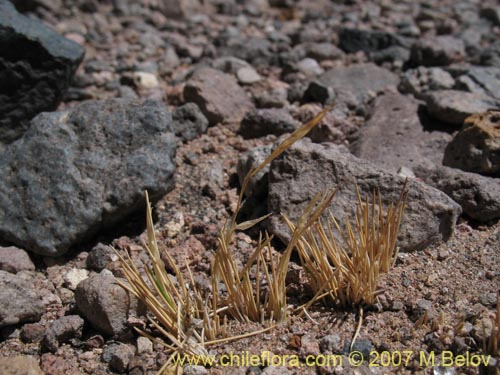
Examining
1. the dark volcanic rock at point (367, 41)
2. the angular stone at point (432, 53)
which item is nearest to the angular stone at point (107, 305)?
the angular stone at point (432, 53)

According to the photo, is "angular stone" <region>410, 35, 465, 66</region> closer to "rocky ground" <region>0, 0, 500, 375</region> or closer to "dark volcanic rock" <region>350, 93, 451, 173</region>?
"rocky ground" <region>0, 0, 500, 375</region>

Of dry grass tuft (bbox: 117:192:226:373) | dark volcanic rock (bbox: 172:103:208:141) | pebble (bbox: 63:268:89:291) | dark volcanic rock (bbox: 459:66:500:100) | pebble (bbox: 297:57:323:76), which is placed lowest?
pebble (bbox: 63:268:89:291)

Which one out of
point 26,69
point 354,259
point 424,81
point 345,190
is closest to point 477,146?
point 345,190

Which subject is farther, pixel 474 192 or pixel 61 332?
pixel 474 192

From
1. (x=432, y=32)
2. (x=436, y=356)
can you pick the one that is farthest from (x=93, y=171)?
(x=432, y=32)

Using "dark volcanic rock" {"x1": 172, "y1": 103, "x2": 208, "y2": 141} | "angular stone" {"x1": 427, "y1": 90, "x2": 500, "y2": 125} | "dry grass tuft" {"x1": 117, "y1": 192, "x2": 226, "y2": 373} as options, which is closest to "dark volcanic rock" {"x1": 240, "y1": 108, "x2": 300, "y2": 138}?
"dark volcanic rock" {"x1": 172, "y1": 103, "x2": 208, "y2": 141}

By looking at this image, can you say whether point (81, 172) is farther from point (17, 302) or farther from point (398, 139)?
point (398, 139)

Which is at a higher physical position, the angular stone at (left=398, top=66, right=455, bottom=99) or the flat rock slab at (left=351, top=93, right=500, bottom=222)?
the angular stone at (left=398, top=66, right=455, bottom=99)

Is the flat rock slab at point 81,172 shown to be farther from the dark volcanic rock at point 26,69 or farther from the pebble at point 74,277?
the dark volcanic rock at point 26,69
